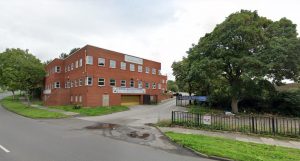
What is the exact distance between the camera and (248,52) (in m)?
24.7

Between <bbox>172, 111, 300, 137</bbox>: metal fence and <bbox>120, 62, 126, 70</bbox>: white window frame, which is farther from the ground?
<bbox>120, 62, 126, 70</bbox>: white window frame

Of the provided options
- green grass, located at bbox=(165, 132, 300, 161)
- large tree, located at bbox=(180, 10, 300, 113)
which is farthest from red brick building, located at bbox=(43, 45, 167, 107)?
green grass, located at bbox=(165, 132, 300, 161)

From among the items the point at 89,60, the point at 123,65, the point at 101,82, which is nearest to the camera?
the point at 89,60

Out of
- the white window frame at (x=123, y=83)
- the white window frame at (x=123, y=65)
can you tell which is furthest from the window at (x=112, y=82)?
the white window frame at (x=123, y=65)

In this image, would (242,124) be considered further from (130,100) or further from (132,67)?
(132,67)

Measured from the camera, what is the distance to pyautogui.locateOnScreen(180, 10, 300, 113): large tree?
2184cm

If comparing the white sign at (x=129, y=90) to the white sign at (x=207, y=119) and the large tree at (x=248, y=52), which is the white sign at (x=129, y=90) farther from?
the white sign at (x=207, y=119)

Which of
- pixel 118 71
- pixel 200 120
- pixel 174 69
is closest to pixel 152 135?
pixel 200 120

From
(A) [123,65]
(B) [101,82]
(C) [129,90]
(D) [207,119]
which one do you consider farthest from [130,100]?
(D) [207,119]

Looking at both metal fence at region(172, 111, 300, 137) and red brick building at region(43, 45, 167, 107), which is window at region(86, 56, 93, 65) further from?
metal fence at region(172, 111, 300, 137)

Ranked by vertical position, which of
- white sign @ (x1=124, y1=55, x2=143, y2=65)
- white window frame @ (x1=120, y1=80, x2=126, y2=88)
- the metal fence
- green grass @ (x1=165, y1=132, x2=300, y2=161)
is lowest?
green grass @ (x1=165, y1=132, x2=300, y2=161)

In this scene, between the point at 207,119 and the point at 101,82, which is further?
the point at 101,82

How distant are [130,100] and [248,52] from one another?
21.3m

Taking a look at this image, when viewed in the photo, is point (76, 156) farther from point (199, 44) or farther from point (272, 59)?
point (199, 44)
